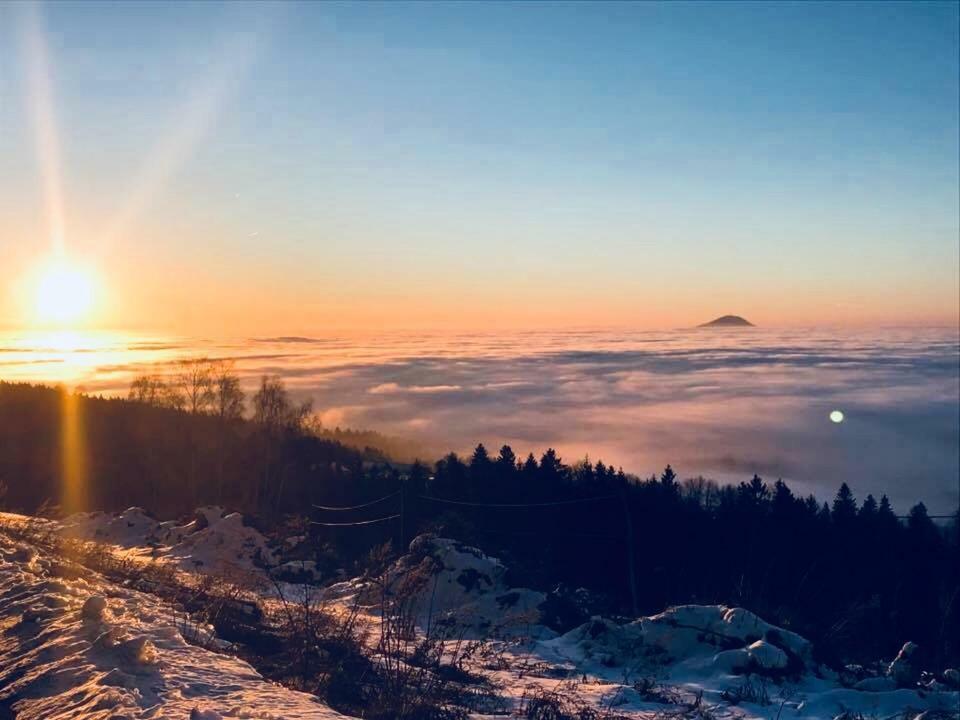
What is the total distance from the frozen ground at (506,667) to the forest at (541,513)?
36.5 feet

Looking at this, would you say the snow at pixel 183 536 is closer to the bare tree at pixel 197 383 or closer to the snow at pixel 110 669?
the snow at pixel 110 669

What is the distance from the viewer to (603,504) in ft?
102

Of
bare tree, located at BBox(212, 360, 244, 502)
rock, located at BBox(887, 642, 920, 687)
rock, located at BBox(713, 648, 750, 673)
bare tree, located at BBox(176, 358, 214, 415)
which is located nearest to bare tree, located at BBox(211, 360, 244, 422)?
bare tree, located at BBox(212, 360, 244, 502)

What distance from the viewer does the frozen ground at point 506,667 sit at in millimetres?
5621

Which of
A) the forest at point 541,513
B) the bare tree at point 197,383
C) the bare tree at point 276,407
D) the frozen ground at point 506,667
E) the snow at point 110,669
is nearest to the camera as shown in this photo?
the snow at point 110,669

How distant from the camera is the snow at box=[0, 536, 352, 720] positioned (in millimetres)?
5316

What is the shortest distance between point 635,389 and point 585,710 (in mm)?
149853

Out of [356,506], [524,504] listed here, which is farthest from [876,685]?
[356,506]

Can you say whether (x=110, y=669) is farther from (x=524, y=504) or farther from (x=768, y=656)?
(x=524, y=504)

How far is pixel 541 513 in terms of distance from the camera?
30.9m

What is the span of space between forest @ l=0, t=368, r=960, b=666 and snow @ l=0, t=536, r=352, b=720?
13646mm

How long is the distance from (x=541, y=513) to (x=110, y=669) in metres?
25.9

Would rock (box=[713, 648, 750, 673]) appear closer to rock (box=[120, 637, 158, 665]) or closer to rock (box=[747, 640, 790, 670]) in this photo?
rock (box=[747, 640, 790, 670])

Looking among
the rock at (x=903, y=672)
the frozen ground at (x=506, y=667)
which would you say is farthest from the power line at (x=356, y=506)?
the rock at (x=903, y=672)
